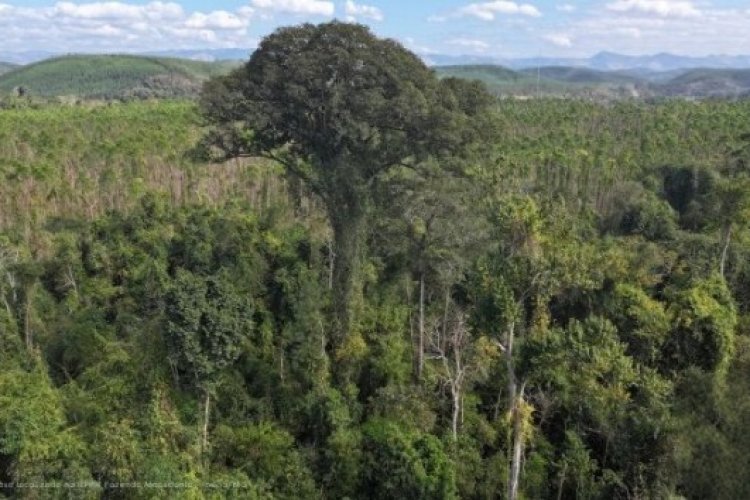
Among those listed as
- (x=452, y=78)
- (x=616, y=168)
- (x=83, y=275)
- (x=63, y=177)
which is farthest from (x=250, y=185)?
(x=452, y=78)

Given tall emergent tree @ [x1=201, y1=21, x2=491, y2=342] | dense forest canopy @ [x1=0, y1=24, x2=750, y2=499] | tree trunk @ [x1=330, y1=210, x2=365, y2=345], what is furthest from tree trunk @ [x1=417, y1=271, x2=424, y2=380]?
tall emergent tree @ [x1=201, y1=21, x2=491, y2=342]

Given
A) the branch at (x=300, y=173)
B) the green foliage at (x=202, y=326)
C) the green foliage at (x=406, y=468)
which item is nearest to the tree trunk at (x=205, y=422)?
the green foliage at (x=202, y=326)

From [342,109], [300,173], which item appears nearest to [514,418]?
[342,109]

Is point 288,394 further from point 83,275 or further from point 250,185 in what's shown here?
point 250,185

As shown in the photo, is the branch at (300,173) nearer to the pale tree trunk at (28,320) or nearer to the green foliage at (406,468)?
the green foliage at (406,468)

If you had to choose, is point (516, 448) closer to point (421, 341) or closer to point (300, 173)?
point (421, 341)

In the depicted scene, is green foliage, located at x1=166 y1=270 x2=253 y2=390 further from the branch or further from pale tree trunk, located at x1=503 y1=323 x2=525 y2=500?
pale tree trunk, located at x1=503 y1=323 x2=525 y2=500
